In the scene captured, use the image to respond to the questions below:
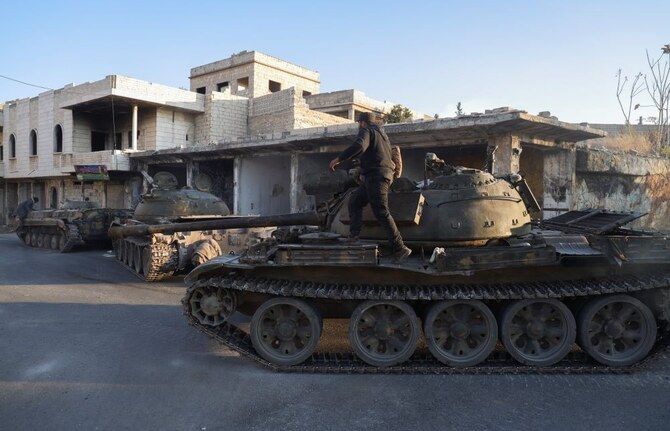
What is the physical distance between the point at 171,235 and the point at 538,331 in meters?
8.20

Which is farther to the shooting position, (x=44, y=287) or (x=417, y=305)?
(x=44, y=287)

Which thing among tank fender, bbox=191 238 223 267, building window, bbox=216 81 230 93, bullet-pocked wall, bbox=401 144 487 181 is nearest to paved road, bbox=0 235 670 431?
tank fender, bbox=191 238 223 267

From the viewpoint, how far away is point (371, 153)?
5355mm

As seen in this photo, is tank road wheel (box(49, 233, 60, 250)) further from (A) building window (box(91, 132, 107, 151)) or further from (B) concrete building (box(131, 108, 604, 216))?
(A) building window (box(91, 132, 107, 151))

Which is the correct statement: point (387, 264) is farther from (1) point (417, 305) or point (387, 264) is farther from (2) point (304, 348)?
(2) point (304, 348)

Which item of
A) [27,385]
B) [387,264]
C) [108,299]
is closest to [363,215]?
[387,264]

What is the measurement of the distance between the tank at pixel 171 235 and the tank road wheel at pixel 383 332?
4.20 metres

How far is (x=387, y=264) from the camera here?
5.11 m

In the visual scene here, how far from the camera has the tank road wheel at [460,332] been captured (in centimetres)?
512

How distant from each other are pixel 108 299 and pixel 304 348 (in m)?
5.29

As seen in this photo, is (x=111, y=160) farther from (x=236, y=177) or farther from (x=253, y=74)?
(x=253, y=74)

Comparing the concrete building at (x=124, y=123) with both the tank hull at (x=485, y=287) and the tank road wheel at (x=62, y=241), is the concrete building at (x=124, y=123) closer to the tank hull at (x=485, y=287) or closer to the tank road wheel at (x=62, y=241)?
the tank road wheel at (x=62, y=241)

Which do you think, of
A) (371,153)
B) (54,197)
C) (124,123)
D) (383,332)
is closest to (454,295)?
(383,332)

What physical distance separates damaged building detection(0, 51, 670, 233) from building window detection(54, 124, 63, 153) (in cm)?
7
